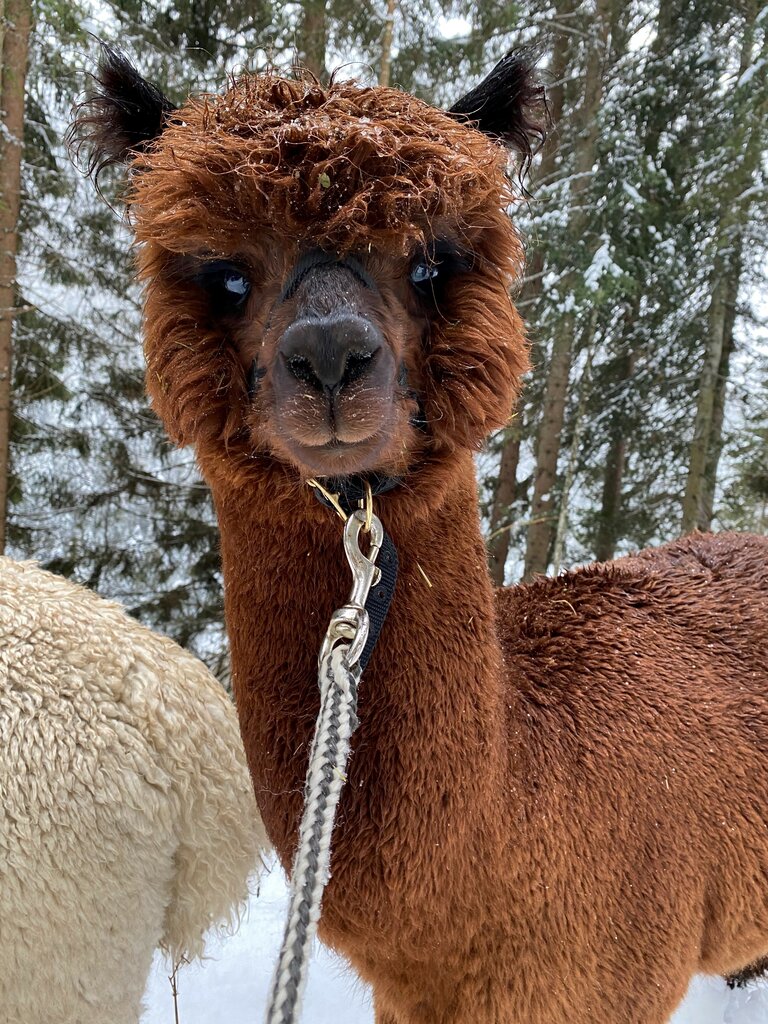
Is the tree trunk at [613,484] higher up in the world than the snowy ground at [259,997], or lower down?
higher up

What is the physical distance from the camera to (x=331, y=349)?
3.38 ft

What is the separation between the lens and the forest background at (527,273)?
6762 millimetres

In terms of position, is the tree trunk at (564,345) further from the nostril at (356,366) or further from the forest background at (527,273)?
the nostril at (356,366)

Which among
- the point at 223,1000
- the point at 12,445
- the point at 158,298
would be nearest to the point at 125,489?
the point at 12,445

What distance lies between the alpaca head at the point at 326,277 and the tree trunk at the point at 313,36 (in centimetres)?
590

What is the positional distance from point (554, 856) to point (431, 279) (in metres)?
1.28

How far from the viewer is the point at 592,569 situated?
2340 millimetres

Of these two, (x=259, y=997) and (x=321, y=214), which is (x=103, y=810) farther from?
(x=259, y=997)

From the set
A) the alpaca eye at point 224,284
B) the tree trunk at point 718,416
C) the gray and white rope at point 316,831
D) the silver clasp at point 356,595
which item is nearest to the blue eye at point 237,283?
the alpaca eye at point 224,284

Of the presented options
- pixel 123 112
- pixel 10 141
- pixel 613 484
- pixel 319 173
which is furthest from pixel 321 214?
pixel 613 484

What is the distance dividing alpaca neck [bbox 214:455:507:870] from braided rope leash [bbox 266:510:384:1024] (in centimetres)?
17

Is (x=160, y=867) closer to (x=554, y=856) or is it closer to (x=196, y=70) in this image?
(x=554, y=856)

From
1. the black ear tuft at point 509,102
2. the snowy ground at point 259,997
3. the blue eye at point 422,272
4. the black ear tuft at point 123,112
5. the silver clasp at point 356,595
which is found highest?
the black ear tuft at point 509,102

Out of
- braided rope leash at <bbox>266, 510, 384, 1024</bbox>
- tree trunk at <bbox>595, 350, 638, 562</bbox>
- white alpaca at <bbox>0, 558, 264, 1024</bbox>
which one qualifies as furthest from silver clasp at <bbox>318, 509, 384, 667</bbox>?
tree trunk at <bbox>595, 350, 638, 562</bbox>
